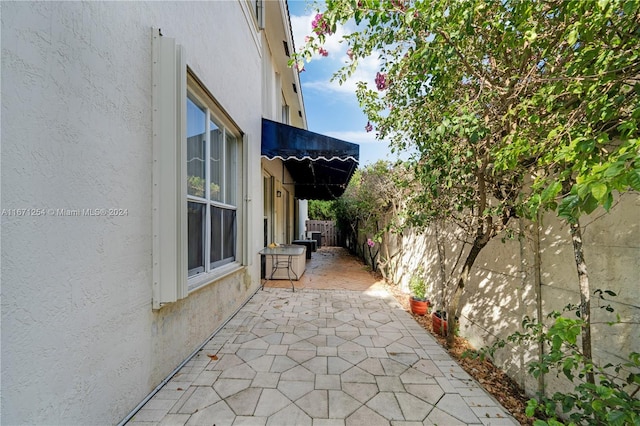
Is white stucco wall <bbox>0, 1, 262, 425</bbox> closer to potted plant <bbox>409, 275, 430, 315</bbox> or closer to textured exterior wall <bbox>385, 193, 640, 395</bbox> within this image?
textured exterior wall <bbox>385, 193, 640, 395</bbox>

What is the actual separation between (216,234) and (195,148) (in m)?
1.48

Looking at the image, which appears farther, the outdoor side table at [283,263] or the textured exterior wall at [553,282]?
the outdoor side table at [283,263]

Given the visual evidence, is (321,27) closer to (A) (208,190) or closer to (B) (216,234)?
(A) (208,190)

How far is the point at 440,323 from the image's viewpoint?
4348mm

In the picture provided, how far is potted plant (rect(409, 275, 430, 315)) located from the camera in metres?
5.26

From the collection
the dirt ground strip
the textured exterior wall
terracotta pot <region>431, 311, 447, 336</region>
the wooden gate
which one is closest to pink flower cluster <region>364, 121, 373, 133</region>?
the textured exterior wall

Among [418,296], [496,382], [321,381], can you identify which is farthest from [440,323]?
[321,381]

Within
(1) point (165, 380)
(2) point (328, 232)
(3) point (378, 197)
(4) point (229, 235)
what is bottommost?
(1) point (165, 380)

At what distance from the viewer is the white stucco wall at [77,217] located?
1.52 m

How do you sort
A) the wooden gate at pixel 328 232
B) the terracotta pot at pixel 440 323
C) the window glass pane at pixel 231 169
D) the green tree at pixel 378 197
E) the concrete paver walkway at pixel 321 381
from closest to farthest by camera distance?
the concrete paver walkway at pixel 321 381
the terracotta pot at pixel 440 323
the window glass pane at pixel 231 169
the green tree at pixel 378 197
the wooden gate at pixel 328 232

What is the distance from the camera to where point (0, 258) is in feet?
4.75

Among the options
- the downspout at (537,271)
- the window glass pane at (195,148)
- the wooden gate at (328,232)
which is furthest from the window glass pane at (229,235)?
the wooden gate at (328,232)

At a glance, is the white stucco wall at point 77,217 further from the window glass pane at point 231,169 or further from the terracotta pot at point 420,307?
the terracotta pot at point 420,307

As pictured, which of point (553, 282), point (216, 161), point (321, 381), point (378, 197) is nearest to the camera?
point (553, 282)
